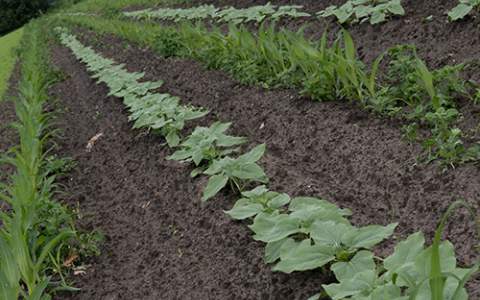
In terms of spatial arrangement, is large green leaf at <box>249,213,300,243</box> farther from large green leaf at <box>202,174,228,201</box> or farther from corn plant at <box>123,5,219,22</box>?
corn plant at <box>123,5,219,22</box>

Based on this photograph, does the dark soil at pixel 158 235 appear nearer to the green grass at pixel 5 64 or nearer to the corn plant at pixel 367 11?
the corn plant at pixel 367 11

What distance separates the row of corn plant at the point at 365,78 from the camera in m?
2.59

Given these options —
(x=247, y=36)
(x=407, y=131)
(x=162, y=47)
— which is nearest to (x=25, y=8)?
(x=162, y=47)

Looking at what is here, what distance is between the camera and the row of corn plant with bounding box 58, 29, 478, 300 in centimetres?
142

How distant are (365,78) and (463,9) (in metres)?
1.06

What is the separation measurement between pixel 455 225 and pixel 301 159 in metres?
1.09

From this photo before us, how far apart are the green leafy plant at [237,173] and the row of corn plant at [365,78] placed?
0.76 metres

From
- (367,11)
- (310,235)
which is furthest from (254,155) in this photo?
(367,11)

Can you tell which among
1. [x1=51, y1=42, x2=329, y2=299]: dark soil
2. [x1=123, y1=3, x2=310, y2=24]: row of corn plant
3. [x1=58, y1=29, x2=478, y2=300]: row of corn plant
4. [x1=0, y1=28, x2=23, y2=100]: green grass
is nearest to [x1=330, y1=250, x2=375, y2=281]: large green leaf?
[x1=58, y1=29, x2=478, y2=300]: row of corn plant

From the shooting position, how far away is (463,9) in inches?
146

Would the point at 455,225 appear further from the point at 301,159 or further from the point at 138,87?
the point at 138,87

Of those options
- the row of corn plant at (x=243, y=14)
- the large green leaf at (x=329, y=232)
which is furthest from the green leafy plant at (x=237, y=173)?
the row of corn plant at (x=243, y=14)

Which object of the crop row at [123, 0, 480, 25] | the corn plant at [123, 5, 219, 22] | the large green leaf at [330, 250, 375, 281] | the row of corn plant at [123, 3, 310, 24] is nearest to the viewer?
the large green leaf at [330, 250, 375, 281]

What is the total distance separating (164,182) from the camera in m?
3.23
